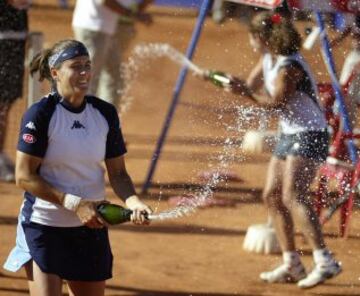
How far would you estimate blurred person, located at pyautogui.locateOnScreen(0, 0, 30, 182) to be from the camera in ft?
24.7

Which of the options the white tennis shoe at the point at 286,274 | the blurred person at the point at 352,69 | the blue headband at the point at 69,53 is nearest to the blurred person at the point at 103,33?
the blurred person at the point at 352,69

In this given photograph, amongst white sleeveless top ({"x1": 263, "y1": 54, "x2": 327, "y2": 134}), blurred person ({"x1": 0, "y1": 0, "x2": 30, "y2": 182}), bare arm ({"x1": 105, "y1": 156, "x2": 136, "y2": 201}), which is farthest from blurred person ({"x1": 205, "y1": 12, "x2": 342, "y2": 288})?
blurred person ({"x1": 0, "y1": 0, "x2": 30, "y2": 182})

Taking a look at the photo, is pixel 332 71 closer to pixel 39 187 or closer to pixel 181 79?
pixel 181 79

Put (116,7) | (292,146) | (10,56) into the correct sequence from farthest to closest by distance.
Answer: (116,7), (10,56), (292,146)

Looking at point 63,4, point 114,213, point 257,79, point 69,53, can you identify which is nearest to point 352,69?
point 257,79

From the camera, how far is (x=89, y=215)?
12.9 ft

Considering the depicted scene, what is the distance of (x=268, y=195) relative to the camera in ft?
19.3

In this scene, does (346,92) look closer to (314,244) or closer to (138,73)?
(314,244)

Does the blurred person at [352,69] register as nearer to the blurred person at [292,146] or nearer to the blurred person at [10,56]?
the blurred person at [292,146]

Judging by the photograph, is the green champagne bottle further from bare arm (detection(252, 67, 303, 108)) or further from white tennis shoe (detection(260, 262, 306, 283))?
white tennis shoe (detection(260, 262, 306, 283))

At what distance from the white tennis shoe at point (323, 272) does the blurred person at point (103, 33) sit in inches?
130

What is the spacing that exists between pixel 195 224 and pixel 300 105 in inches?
63.3

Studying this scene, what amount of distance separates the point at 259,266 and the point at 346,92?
48.7 inches

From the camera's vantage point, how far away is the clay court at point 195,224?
19.2 ft
